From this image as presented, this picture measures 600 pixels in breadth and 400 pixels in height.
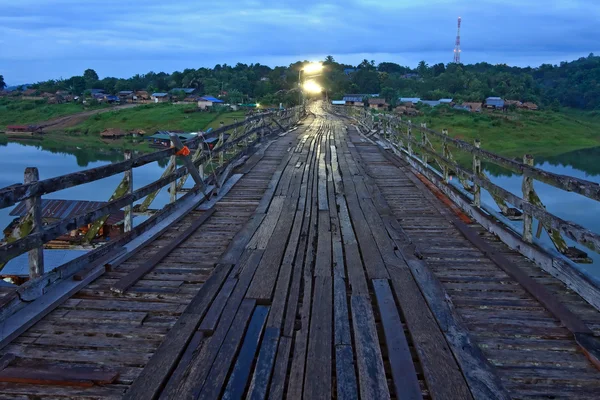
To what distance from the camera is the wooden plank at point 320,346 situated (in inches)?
115

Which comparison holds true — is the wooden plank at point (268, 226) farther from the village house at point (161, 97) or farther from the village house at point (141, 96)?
the village house at point (141, 96)

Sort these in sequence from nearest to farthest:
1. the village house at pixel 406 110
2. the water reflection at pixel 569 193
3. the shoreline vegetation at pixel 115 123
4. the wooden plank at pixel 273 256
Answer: the wooden plank at pixel 273 256 < the water reflection at pixel 569 193 < the shoreline vegetation at pixel 115 123 < the village house at pixel 406 110

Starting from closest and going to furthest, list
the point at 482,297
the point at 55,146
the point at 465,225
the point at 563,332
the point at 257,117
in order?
the point at 563,332
the point at 482,297
the point at 465,225
the point at 257,117
the point at 55,146

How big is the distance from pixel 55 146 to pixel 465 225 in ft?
220

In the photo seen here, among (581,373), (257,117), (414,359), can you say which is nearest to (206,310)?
(414,359)

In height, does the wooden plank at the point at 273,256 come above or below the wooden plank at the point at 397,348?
above

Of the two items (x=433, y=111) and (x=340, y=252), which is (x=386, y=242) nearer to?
(x=340, y=252)

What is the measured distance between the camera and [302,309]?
4.00 m

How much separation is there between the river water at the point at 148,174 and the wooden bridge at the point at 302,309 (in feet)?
61.6

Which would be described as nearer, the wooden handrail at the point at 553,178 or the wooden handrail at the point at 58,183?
the wooden handrail at the point at 58,183

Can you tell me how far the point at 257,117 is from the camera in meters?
17.8

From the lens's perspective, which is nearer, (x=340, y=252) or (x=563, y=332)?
(x=563, y=332)

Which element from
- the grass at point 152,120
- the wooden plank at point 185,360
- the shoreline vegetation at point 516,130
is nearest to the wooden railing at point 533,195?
the wooden plank at point 185,360

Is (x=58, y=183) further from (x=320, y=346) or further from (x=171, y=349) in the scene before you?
(x=320, y=346)
